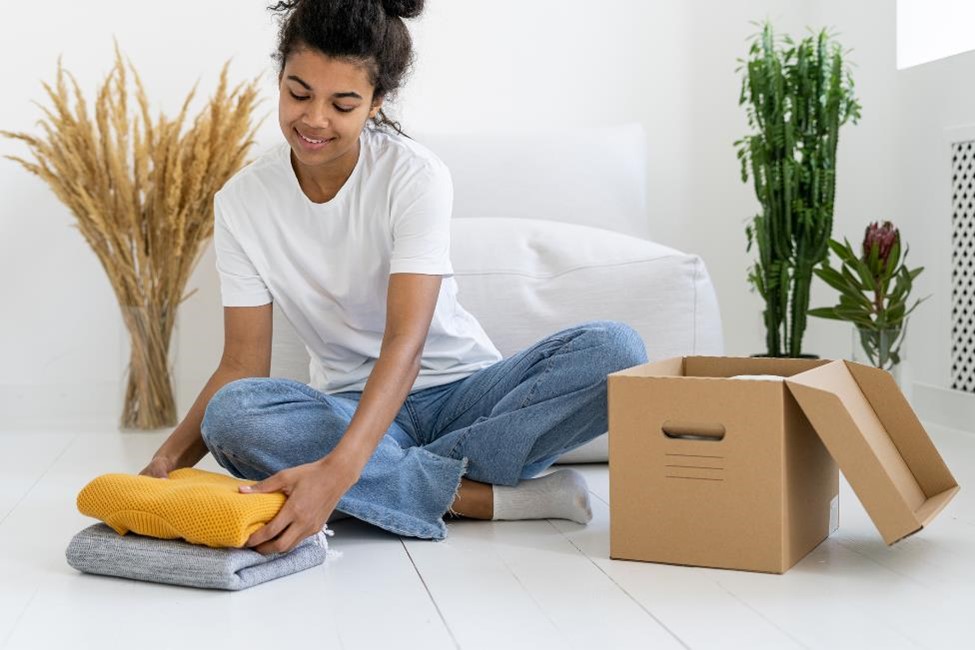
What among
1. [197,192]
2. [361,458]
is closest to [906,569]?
[361,458]

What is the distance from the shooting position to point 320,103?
1817 millimetres

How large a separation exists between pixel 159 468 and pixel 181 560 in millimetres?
236

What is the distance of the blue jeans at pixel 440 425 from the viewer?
187cm

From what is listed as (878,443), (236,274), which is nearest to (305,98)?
(236,274)

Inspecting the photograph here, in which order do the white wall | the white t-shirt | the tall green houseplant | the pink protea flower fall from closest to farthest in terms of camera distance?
the white t-shirt, the pink protea flower, the tall green houseplant, the white wall

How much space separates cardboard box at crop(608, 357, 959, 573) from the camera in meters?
1.67

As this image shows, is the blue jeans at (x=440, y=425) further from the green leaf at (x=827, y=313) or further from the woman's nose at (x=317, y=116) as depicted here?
the green leaf at (x=827, y=313)

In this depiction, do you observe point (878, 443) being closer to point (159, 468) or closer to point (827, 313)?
point (159, 468)

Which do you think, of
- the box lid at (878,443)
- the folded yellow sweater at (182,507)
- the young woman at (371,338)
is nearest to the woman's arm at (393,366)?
the young woman at (371,338)

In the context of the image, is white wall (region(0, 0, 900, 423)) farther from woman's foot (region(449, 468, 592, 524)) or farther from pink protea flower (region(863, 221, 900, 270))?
woman's foot (region(449, 468, 592, 524))

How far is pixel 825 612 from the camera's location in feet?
4.95

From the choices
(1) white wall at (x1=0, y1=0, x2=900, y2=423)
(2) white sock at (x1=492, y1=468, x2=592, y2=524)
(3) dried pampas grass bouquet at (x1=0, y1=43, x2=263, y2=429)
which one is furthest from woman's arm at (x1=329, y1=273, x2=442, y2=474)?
(1) white wall at (x1=0, y1=0, x2=900, y2=423)

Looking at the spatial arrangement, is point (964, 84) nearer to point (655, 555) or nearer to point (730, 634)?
point (655, 555)

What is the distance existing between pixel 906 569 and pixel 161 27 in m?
2.77
